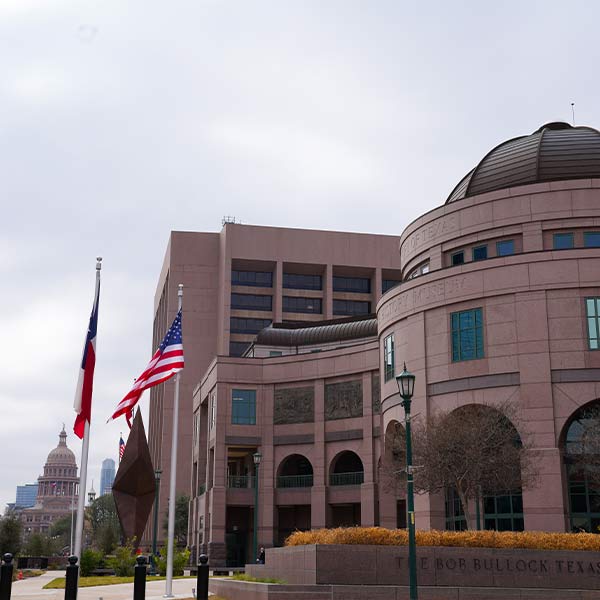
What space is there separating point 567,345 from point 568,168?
11960mm

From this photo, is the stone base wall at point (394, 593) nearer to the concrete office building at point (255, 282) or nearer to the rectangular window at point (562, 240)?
the rectangular window at point (562, 240)

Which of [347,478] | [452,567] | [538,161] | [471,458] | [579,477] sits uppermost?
[538,161]

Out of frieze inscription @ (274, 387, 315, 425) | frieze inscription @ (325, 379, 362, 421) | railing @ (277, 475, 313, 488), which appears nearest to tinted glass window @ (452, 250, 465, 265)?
frieze inscription @ (325, 379, 362, 421)

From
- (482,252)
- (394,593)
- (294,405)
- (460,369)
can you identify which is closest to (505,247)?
(482,252)

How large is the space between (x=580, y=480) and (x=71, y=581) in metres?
26.6

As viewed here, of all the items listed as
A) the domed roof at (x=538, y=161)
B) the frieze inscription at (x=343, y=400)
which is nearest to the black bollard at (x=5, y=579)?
the domed roof at (x=538, y=161)

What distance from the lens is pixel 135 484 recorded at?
4619 cm

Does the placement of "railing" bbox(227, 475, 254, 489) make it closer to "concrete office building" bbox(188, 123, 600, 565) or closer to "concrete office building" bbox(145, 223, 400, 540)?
"concrete office building" bbox(188, 123, 600, 565)

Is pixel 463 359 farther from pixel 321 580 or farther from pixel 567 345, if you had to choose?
pixel 321 580

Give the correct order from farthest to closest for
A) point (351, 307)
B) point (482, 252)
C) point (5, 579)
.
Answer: point (351, 307) → point (482, 252) → point (5, 579)

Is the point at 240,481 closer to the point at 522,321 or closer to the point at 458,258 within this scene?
the point at 458,258

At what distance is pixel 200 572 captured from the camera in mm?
21469

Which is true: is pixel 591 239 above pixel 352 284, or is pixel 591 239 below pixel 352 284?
below

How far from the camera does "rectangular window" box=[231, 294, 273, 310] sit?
107 metres
